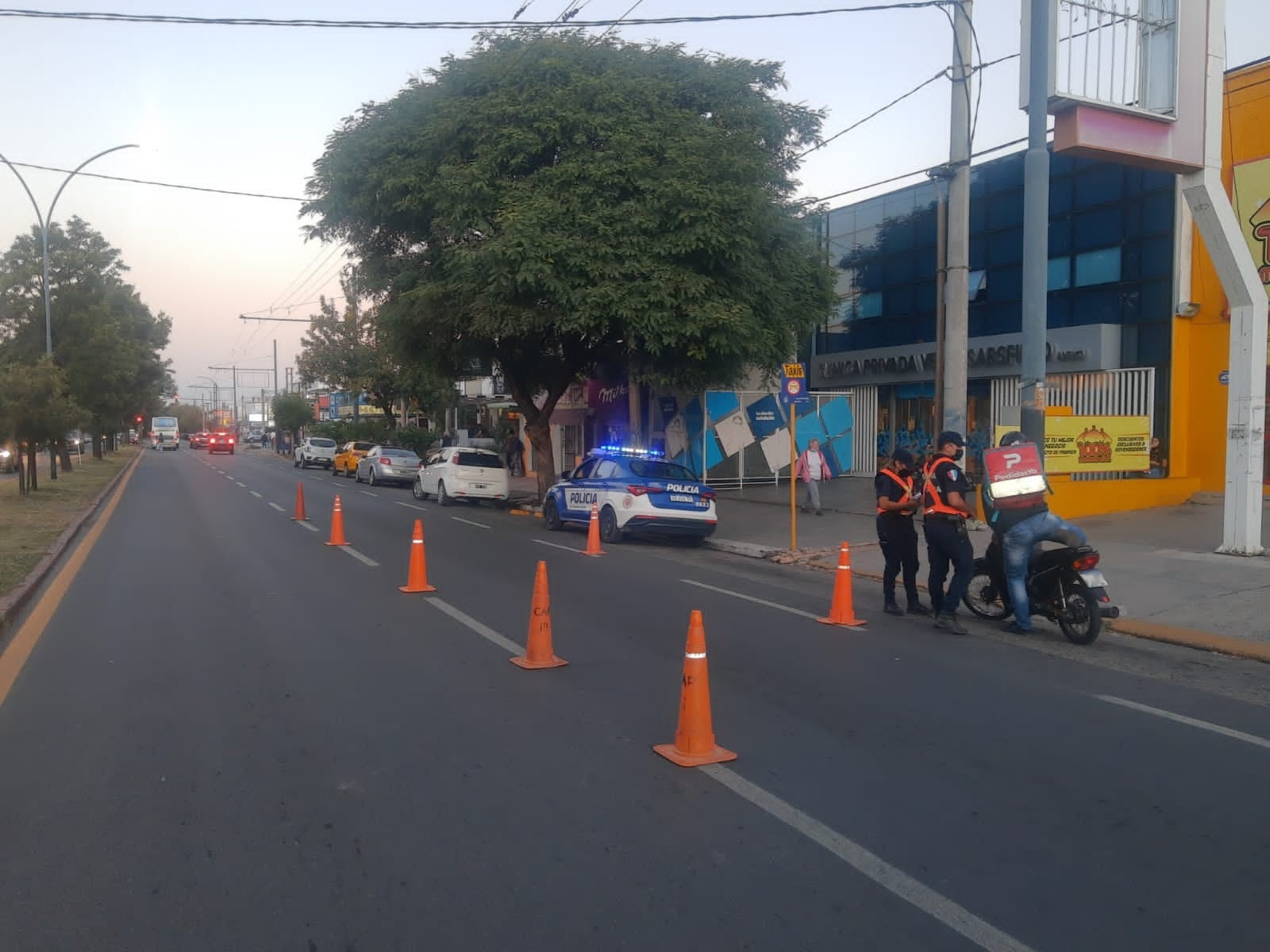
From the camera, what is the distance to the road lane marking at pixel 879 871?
12.9 feet

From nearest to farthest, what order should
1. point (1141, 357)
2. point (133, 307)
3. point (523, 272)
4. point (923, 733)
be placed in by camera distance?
point (923, 733) < point (523, 272) < point (1141, 357) < point (133, 307)

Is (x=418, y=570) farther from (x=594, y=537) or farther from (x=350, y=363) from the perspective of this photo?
(x=350, y=363)

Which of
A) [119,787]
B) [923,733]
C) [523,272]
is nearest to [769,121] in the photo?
[523,272]

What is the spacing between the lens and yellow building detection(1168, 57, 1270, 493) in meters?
18.7

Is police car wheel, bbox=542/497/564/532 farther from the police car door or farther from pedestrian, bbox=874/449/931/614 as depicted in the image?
pedestrian, bbox=874/449/931/614

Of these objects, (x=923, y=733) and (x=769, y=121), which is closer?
(x=923, y=733)

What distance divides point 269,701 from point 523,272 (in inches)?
495

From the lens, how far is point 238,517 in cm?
2122

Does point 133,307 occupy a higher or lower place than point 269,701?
higher

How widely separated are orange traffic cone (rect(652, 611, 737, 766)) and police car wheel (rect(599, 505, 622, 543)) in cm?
1180

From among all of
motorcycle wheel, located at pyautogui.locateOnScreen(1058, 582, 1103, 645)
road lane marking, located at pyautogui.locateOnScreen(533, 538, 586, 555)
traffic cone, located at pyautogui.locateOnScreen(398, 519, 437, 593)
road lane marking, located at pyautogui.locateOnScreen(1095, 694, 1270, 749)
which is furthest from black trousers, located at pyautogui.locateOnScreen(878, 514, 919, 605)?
road lane marking, located at pyautogui.locateOnScreen(533, 538, 586, 555)

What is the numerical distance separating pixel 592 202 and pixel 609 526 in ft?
19.7

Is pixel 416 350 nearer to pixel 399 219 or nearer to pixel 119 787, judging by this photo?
pixel 399 219

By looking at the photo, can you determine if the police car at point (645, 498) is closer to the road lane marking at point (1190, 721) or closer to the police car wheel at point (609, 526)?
the police car wheel at point (609, 526)
